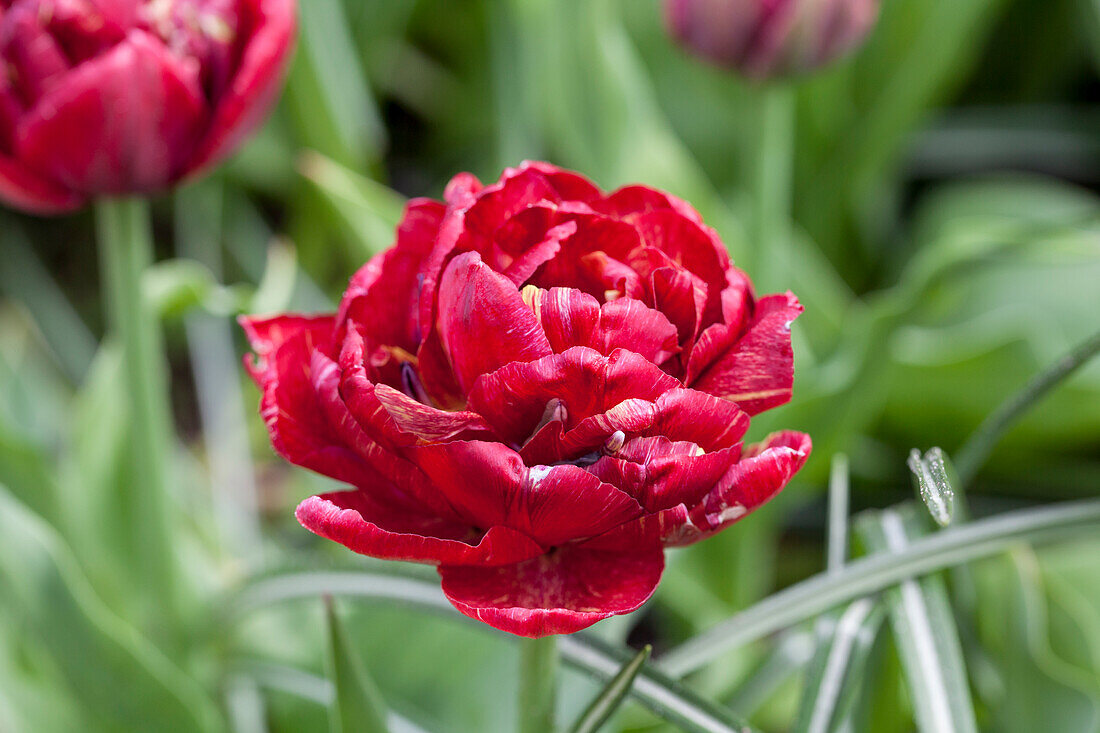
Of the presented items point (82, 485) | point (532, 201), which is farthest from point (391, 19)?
point (532, 201)

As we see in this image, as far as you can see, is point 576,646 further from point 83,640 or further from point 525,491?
point 83,640

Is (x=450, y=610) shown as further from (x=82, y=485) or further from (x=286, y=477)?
(x=286, y=477)

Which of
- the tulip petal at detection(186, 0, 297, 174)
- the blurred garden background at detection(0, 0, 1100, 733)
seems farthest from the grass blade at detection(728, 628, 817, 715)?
the tulip petal at detection(186, 0, 297, 174)

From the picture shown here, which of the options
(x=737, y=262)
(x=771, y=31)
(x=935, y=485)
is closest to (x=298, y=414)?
(x=935, y=485)

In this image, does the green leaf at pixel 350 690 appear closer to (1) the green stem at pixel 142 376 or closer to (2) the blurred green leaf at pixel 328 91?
(1) the green stem at pixel 142 376

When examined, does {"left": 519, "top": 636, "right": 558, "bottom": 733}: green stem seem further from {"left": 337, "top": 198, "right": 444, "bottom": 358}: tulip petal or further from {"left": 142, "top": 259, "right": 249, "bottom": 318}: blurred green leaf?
{"left": 142, "top": 259, "right": 249, "bottom": 318}: blurred green leaf

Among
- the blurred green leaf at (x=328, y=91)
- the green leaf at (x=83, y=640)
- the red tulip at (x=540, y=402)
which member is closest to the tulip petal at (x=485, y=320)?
the red tulip at (x=540, y=402)
